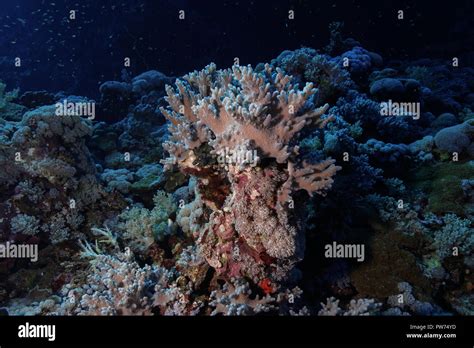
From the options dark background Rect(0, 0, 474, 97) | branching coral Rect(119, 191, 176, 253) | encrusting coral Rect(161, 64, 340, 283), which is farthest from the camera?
dark background Rect(0, 0, 474, 97)

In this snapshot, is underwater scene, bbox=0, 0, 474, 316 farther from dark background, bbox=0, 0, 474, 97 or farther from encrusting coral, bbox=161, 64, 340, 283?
dark background, bbox=0, 0, 474, 97

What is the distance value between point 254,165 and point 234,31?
75.0ft

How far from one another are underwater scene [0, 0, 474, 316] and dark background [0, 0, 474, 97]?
12.9 metres

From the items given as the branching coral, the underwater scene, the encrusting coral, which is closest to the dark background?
the underwater scene

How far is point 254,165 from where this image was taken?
359cm

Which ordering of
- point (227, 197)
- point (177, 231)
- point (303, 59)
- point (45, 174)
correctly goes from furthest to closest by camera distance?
point (303, 59)
point (45, 174)
point (177, 231)
point (227, 197)

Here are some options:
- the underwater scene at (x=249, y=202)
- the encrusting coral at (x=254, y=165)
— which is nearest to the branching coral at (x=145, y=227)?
the underwater scene at (x=249, y=202)

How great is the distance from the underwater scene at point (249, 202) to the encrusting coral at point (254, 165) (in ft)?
0.05

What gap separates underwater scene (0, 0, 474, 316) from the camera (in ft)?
12.5

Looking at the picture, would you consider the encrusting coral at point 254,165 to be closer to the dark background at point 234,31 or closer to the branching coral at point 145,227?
the branching coral at point 145,227

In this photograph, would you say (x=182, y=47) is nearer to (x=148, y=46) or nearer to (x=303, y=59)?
(x=148, y=46)

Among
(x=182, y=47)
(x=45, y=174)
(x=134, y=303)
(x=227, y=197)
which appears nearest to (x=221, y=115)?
(x=227, y=197)

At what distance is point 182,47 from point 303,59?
16.9 m

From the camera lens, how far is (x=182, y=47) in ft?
76.2
